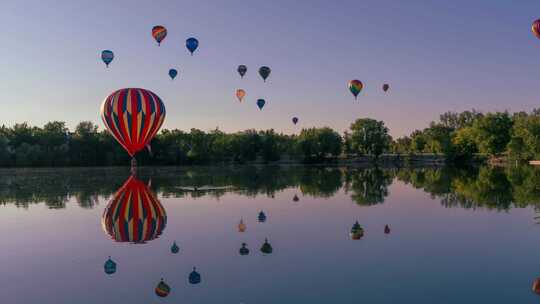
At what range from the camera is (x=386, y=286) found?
9.54m

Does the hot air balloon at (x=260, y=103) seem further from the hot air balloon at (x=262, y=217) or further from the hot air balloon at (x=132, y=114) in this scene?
the hot air balloon at (x=262, y=217)

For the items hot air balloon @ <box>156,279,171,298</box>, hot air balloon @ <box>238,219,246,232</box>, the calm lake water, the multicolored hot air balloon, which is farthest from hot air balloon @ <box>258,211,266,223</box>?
the multicolored hot air balloon

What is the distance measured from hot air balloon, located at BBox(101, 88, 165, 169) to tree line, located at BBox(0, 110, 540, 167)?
53.5 m

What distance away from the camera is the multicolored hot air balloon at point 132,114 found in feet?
108

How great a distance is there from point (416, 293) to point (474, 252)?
4.38m

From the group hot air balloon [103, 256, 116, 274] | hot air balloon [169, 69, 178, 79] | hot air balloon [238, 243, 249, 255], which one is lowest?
hot air balloon [103, 256, 116, 274]

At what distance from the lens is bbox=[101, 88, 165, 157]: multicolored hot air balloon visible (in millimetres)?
32938

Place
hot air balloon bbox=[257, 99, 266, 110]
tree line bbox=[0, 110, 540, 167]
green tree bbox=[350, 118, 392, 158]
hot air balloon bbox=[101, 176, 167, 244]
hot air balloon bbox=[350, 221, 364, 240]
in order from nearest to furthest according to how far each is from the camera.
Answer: hot air balloon bbox=[350, 221, 364, 240]
hot air balloon bbox=[101, 176, 167, 244]
hot air balloon bbox=[257, 99, 266, 110]
tree line bbox=[0, 110, 540, 167]
green tree bbox=[350, 118, 392, 158]

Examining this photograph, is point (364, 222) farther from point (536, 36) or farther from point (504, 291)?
point (536, 36)

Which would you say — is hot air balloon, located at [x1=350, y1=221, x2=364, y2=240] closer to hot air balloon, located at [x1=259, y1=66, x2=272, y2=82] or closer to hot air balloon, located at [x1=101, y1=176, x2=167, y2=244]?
hot air balloon, located at [x1=101, y1=176, x2=167, y2=244]

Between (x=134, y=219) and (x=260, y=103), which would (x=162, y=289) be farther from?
(x=260, y=103)

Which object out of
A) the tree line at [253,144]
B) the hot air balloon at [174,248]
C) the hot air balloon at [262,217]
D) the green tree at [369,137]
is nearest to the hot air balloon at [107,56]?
the hot air balloon at [262,217]

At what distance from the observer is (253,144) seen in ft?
327

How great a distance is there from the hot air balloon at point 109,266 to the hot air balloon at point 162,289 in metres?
1.60
